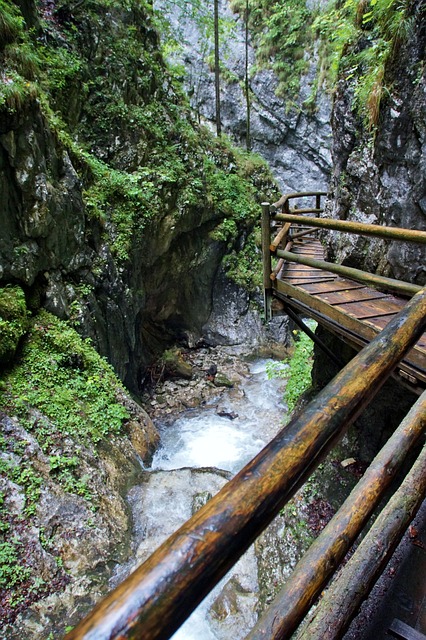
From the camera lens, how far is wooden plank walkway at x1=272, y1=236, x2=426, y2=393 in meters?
2.45

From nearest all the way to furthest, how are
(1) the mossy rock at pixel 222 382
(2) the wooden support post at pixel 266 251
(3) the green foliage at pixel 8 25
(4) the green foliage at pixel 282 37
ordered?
(2) the wooden support post at pixel 266 251 → (3) the green foliage at pixel 8 25 → (1) the mossy rock at pixel 222 382 → (4) the green foliage at pixel 282 37

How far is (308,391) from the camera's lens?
5906 millimetres

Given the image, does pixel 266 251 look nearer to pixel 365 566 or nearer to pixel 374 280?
pixel 374 280

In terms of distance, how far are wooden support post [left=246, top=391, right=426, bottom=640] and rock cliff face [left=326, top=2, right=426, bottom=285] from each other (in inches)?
107

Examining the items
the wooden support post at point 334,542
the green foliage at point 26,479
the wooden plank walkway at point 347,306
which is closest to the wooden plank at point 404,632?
the wooden support post at point 334,542

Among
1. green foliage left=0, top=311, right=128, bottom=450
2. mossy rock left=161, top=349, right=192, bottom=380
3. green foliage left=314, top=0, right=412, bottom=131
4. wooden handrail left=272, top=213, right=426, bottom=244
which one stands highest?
green foliage left=314, top=0, right=412, bottom=131

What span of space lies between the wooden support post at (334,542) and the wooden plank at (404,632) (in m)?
0.43

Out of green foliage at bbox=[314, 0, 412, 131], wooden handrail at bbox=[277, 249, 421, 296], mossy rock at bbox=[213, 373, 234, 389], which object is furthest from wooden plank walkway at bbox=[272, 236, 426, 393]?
mossy rock at bbox=[213, 373, 234, 389]

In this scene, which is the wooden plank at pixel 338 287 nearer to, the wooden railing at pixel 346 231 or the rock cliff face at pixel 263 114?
the wooden railing at pixel 346 231

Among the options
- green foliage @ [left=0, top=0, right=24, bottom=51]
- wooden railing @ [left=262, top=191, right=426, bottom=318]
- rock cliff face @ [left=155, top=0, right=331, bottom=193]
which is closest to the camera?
wooden railing @ [left=262, top=191, right=426, bottom=318]

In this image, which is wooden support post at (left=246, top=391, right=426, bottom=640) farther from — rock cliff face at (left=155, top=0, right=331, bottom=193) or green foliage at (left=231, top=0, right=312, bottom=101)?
green foliage at (left=231, top=0, right=312, bottom=101)

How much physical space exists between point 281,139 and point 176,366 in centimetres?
1524

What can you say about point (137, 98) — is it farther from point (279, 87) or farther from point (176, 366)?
point (279, 87)

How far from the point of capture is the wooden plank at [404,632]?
1.27 m
